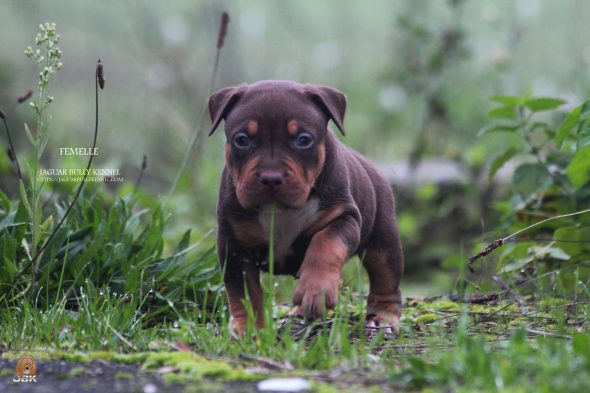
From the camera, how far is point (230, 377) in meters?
3.27

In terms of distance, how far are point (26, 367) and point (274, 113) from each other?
5.30ft

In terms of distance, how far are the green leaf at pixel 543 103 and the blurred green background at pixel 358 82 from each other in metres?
2.57

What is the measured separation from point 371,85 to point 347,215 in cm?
700

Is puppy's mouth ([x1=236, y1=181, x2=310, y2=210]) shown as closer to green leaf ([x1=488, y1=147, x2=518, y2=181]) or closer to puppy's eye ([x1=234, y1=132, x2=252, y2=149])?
puppy's eye ([x1=234, y1=132, x2=252, y2=149])

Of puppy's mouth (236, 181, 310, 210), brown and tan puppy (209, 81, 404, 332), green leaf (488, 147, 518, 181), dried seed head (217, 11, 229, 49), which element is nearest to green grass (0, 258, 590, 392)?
brown and tan puppy (209, 81, 404, 332)

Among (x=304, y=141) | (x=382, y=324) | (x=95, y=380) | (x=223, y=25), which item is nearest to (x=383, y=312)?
(x=382, y=324)

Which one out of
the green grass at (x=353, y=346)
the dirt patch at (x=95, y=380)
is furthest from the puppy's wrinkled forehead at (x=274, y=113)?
the dirt patch at (x=95, y=380)

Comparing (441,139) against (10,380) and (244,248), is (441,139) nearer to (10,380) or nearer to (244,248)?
(244,248)

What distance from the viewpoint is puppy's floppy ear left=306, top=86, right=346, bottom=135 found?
4.54 m

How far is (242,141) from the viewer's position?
439cm

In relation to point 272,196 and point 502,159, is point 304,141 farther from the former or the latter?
point 502,159

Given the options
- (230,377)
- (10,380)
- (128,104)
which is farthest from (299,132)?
(128,104)

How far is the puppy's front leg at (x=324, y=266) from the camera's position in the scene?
3922 millimetres

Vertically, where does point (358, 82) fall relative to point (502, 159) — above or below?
above
